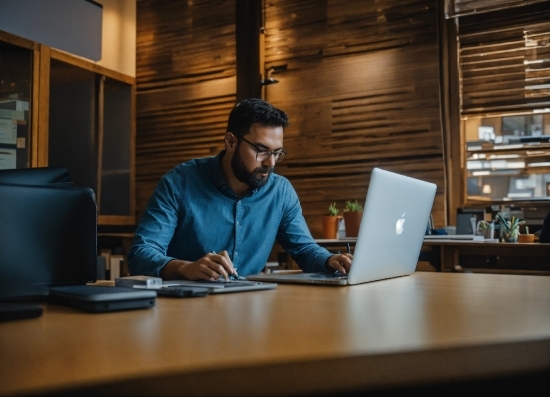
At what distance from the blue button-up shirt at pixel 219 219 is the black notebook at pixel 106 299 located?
999 millimetres

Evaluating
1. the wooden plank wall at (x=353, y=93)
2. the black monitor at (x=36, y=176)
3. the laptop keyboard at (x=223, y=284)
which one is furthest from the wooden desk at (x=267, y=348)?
the wooden plank wall at (x=353, y=93)

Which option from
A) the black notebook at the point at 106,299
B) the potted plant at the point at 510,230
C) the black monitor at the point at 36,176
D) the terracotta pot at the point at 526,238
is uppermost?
the black monitor at the point at 36,176

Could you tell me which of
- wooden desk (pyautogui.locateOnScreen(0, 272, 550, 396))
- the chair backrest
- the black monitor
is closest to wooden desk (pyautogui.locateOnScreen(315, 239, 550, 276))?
the chair backrest

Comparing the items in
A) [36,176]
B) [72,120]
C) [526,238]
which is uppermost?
[72,120]

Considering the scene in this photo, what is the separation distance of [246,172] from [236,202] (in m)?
0.14

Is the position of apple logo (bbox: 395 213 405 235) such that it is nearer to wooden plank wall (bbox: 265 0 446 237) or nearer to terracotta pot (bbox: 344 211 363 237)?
terracotta pot (bbox: 344 211 363 237)

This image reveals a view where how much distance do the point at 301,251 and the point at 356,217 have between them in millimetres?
1218

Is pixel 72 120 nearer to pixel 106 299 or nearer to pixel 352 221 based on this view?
pixel 352 221

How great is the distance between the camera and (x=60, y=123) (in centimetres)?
438

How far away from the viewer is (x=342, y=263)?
180 centimetres

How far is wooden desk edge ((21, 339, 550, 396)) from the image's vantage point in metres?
0.56

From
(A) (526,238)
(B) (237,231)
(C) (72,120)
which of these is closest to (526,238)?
(A) (526,238)

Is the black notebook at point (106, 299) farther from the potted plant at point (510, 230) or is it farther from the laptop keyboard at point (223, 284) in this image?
the potted plant at point (510, 230)

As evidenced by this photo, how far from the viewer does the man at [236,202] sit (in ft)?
7.33
